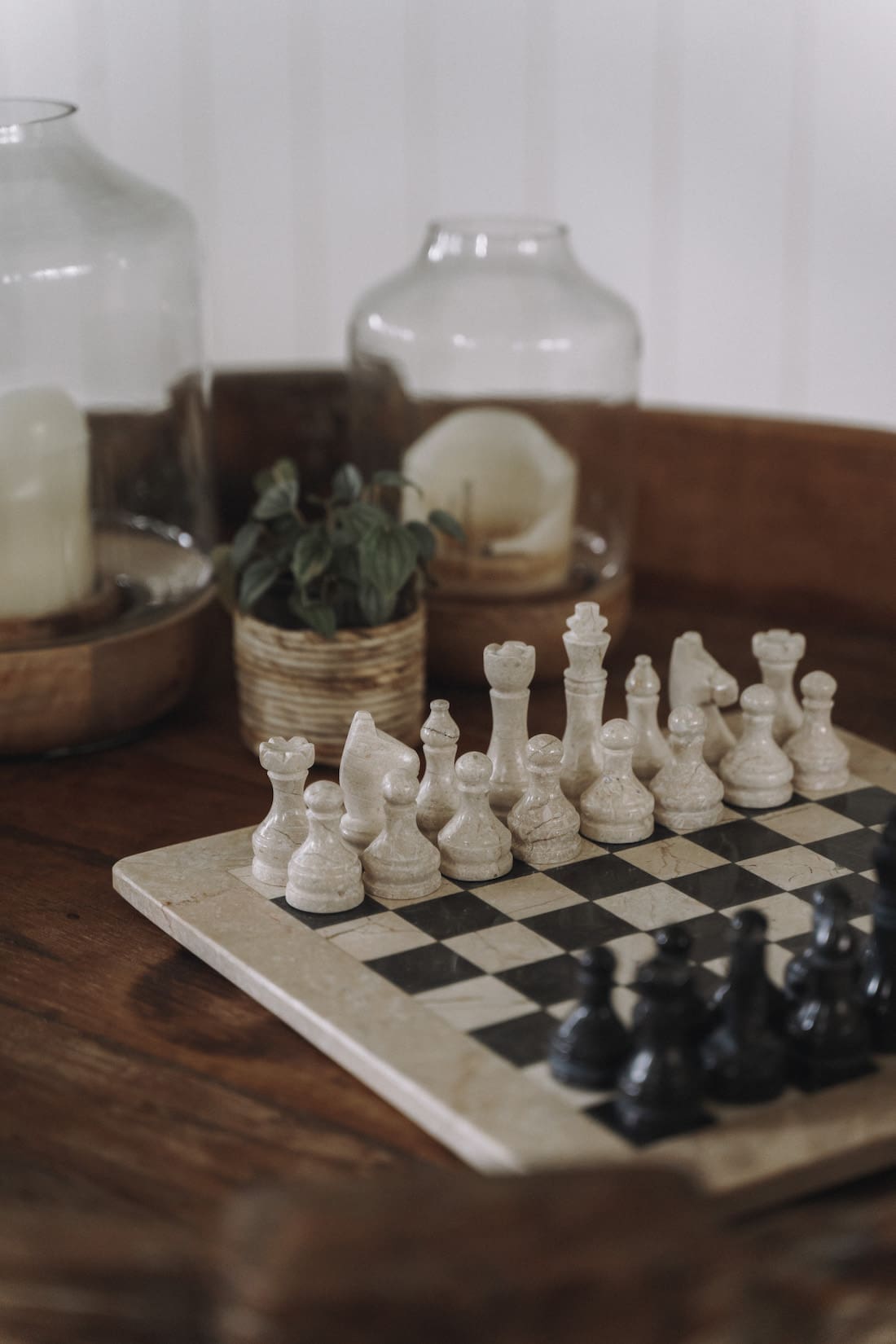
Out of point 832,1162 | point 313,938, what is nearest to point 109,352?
point 313,938

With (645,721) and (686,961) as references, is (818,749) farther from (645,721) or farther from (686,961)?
(686,961)

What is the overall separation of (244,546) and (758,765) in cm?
42

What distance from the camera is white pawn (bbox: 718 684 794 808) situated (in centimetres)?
107

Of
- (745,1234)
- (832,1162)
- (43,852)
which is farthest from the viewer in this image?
(43,852)

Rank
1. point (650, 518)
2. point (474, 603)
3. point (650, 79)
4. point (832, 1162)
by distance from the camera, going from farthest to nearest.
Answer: point (650, 79) < point (650, 518) < point (474, 603) < point (832, 1162)

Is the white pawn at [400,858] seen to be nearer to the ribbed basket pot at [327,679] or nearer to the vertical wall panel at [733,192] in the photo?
the ribbed basket pot at [327,679]

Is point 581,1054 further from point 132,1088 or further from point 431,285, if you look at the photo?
point 431,285

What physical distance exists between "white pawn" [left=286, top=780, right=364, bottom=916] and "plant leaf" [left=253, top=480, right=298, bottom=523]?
1.12 feet

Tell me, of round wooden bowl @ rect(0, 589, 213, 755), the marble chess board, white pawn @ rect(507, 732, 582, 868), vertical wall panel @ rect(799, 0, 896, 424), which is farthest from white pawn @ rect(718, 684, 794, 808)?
vertical wall panel @ rect(799, 0, 896, 424)

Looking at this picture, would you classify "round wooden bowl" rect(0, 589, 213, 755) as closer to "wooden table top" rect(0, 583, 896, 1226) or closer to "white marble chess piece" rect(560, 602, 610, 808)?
"wooden table top" rect(0, 583, 896, 1226)

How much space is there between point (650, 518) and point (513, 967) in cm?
85

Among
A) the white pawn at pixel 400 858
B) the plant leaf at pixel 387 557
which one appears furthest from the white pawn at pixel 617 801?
the plant leaf at pixel 387 557

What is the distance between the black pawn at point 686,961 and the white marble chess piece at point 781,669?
0.39m

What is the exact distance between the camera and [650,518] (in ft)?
5.34
